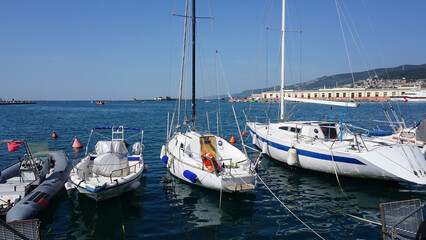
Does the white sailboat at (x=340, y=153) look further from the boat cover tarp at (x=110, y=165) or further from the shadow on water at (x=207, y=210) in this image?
the boat cover tarp at (x=110, y=165)

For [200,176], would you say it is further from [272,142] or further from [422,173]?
[422,173]

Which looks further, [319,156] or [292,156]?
[292,156]

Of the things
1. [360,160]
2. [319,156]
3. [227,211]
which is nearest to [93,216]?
[227,211]

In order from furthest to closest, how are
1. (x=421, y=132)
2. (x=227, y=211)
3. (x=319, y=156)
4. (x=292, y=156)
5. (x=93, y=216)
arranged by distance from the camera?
1. (x=421, y=132)
2. (x=292, y=156)
3. (x=319, y=156)
4. (x=227, y=211)
5. (x=93, y=216)

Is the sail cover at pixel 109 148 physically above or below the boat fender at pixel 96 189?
above

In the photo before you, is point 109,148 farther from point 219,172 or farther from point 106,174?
point 219,172

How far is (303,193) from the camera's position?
12.9m

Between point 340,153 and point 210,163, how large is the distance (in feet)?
23.2

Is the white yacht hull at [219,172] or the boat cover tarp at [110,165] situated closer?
the white yacht hull at [219,172]

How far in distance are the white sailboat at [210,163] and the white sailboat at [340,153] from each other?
14.4 ft

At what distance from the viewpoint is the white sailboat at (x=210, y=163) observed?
1120 centimetres

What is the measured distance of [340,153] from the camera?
45.0ft

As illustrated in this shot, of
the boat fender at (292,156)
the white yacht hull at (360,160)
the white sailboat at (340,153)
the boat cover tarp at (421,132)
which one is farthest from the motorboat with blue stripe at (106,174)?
the boat cover tarp at (421,132)

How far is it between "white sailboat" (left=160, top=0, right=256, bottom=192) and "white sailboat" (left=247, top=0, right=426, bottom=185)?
14.4 feet
